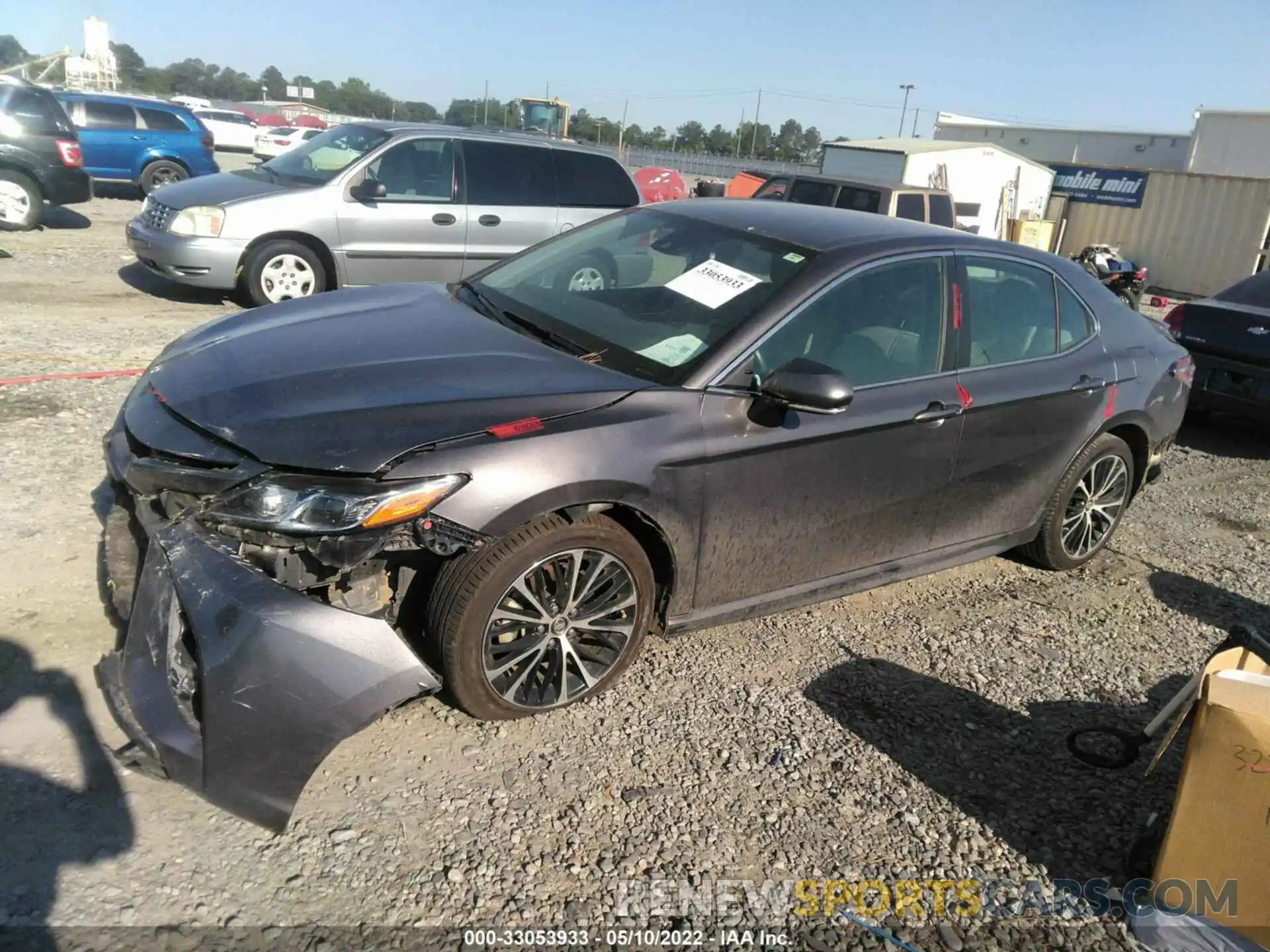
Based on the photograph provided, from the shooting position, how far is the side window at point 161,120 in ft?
52.6

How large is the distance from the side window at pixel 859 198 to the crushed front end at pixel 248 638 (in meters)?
11.3

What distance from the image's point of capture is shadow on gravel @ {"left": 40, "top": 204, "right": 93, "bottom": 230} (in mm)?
12500

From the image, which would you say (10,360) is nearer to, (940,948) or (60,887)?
(60,887)

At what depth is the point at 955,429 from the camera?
3912 mm

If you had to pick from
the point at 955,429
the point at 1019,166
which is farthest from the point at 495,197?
the point at 1019,166

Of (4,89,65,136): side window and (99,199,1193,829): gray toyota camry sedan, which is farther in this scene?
(4,89,65,136): side window

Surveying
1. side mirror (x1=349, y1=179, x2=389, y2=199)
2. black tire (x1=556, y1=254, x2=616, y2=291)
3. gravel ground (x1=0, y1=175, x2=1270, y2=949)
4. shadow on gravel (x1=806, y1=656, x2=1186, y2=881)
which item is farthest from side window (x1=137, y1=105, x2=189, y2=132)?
shadow on gravel (x1=806, y1=656, x2=1186, y2=881)

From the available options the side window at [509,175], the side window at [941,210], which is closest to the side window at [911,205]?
the side window at [941,210]

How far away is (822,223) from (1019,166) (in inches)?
842

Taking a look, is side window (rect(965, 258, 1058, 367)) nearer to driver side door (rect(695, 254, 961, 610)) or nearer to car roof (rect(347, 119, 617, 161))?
driver side door (rect(695, 254, 961, 610))

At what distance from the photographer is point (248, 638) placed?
98.5 inches

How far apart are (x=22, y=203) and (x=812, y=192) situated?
1029 centimetres

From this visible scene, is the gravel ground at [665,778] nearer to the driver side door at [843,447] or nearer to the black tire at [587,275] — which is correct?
the driver side door at [843,447]

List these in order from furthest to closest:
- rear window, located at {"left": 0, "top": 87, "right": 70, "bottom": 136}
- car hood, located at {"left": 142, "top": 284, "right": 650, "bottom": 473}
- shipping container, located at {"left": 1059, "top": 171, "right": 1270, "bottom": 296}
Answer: shipping container, located at {"left": 1059, "top": 171, "right": 1270, "bottom": 296}, rear window, located at {"left": 0, "top": 87, "right": 70, "bottom": 136}, car hood, located at {"left": 142, "top": 284, "right": 650, "bottom": 473}
